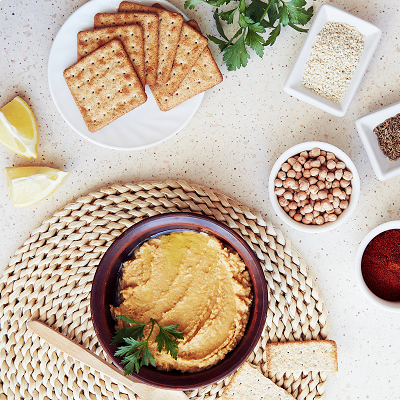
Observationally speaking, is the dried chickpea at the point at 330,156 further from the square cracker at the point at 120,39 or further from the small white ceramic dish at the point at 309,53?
the square cracker at the point at 120,39

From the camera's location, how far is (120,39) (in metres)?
1.41

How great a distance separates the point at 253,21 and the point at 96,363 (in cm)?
134

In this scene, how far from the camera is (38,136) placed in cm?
153

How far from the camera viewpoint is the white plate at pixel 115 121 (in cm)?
142

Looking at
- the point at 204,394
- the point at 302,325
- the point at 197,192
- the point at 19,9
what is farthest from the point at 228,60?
the point at 204,394

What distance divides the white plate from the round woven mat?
0.18 meters

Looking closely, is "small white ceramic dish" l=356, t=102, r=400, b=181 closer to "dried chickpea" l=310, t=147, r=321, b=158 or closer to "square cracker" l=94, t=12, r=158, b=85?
"dried chickpea" l=310, t=147, r=321, b=158

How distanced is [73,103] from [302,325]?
3.92 feet

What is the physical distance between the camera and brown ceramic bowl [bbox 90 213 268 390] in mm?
1282

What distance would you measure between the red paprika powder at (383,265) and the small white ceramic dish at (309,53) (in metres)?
0.48

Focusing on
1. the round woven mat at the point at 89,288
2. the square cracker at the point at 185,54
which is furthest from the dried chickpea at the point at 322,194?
the square cracker at the point at 185,54

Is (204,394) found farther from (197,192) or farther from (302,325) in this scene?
(197,192)

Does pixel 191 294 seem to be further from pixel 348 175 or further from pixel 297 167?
pixel 348 175

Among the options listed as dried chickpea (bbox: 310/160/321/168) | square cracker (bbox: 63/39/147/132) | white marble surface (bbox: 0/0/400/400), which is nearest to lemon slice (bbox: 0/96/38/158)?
white marble surface (bbox: 0/0/400/400)
